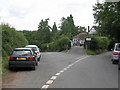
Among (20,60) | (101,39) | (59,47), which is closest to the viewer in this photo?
(20,60)

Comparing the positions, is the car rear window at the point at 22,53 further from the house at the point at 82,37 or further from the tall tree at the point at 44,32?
the tall tree at the point at 44,32

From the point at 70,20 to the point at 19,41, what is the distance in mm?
103414

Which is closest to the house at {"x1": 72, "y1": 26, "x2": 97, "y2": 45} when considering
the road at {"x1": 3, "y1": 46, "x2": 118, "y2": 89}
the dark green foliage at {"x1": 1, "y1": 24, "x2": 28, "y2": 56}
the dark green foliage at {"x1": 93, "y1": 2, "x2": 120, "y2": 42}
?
the dark green foliage at {"x1": 93, "y1": 2, "x2": 120, "y2": 42}

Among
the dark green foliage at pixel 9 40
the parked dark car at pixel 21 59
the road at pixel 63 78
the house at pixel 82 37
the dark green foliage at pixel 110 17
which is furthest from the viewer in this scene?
the house at pixel 82 37

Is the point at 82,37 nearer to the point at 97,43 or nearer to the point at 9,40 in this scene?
the point at 97,43

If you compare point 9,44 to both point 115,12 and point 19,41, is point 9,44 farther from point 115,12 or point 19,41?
point 115,12

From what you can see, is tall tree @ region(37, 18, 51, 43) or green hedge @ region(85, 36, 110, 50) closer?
green hedge @ region(85, 36, 110, 50)

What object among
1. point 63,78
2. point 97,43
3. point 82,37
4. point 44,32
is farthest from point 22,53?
point 82,37

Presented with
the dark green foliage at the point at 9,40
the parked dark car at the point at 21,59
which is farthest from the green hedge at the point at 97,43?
the parked dark car at the point at 21,59

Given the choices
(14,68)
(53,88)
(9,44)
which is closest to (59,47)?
(9,44)

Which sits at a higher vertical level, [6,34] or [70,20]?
[70,20]

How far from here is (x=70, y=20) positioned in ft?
412

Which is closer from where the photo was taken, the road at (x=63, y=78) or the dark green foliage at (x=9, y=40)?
the road at (x=63, y=78)

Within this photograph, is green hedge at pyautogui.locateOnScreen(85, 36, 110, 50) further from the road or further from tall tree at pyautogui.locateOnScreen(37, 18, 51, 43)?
tall tree at pyautogui.locateOnScreen(37, 18, 51, 43)
